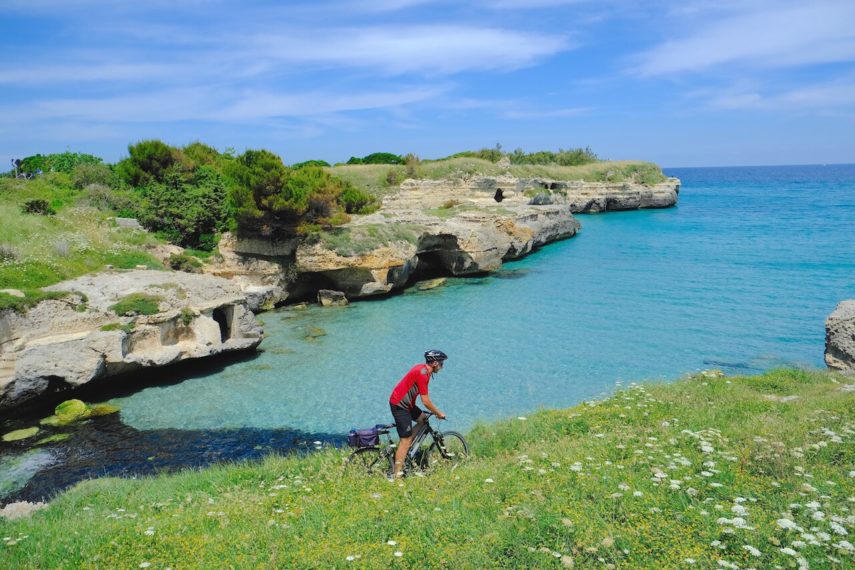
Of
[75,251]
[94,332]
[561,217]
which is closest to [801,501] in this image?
[94,332]

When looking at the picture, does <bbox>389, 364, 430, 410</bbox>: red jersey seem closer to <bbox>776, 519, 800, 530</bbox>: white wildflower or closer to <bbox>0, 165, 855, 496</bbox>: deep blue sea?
<bbox>776, 519, 800, 530</bbox>: white wildflower

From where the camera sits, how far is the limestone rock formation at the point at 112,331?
1358 centimetres

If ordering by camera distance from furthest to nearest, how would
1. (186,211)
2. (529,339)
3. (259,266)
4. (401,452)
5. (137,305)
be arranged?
1. (186,211)
2. (259,266)
3. (529,339)
4. (137,305)
5. (401,452)

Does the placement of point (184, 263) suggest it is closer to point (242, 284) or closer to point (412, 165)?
point (242, 284)

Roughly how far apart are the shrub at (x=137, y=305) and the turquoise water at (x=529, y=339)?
88.0 inches

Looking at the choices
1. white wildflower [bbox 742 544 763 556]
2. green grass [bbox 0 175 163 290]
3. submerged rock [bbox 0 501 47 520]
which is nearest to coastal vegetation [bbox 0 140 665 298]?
green grass [bbox 0 175 163 290]

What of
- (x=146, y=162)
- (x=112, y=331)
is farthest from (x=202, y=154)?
(x=112, y=331)

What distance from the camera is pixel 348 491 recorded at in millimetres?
7461

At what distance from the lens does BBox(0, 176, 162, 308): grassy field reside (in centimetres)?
1583

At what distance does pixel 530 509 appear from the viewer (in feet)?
20.3

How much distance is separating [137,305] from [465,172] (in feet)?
152

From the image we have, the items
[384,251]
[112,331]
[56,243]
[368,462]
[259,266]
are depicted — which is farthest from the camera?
[384,251]

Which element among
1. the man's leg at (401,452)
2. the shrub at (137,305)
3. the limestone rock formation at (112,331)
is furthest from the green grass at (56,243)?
the man's leg at (401,452)

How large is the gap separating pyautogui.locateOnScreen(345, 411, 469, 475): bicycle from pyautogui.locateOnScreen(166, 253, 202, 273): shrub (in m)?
18.1
